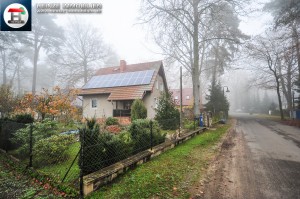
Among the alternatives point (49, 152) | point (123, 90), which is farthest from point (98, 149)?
point (123, 90)

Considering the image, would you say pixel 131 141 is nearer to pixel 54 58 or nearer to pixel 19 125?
pixel 19 125

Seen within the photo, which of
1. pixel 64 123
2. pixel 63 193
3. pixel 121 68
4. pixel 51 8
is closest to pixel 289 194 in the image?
pixel 63 193

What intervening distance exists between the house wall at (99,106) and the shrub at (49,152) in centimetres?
1326

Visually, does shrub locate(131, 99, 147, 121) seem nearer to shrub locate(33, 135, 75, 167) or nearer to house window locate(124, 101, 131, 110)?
house window locate(124, 101, 131, 110)

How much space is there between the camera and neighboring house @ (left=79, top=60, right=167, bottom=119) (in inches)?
719

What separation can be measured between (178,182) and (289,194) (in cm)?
248

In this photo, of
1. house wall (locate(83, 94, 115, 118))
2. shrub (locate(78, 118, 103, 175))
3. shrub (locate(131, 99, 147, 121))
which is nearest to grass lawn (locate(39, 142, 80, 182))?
shrub (locate(78, 118, 103, 175))

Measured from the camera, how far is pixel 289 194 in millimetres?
3699

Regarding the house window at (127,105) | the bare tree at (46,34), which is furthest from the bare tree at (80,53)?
the house window at (127,105)

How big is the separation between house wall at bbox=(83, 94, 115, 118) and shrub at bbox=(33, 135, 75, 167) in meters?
13.3

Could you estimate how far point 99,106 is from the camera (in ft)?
67.0

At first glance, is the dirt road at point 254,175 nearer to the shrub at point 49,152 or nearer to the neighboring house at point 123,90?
the shrub at point 49,152

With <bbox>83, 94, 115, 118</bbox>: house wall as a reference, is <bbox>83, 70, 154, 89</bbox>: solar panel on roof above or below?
above

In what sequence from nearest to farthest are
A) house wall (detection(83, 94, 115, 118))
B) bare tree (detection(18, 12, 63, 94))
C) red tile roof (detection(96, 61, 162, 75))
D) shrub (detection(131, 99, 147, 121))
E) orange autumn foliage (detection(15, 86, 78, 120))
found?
orange autumn foliage (detection(15, 86, 78, 120)) → shrub (detection(131, 99, 147, 121)) → house wall (detection(83, 94, 115, 118)) → red tile roof (detection(96, 61, 162, 75)) → bare tree (detection(18, 12, 63, 94))
